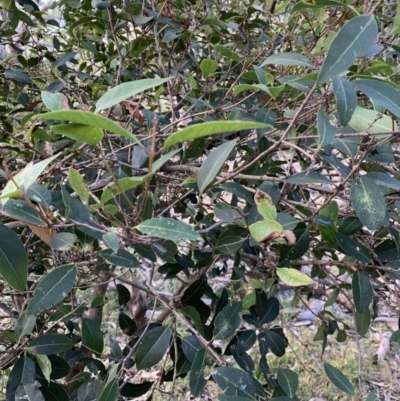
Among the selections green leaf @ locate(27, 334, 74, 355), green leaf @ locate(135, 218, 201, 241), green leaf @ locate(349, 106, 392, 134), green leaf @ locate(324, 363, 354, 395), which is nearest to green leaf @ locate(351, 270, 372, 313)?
green leaf @ locate(324, 363, 354, 395)

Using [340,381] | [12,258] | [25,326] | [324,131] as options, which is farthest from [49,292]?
[340,381]

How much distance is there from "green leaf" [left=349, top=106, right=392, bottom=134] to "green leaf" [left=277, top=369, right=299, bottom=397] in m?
0.41

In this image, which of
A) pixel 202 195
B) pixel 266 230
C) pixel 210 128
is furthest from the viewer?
pixel 202 195

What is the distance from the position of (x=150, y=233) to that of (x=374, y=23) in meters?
0.32

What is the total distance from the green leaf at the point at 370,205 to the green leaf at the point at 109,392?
0.41 metres

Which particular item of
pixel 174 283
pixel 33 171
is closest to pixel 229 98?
pixel 33 171

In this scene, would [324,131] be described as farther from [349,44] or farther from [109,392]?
[109,392]

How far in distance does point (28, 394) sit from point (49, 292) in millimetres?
206

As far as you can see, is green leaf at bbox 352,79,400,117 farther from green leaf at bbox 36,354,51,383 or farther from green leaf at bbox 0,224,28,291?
green leaf at bbox 36,354,51,383

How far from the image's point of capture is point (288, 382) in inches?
27.1

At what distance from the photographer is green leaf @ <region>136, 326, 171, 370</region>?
0.76m

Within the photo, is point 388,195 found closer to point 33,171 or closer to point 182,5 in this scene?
point 33,171

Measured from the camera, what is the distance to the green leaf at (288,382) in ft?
2.23

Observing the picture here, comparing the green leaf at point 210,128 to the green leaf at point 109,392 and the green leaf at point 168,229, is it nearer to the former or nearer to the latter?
the green leaf at point 168,229
